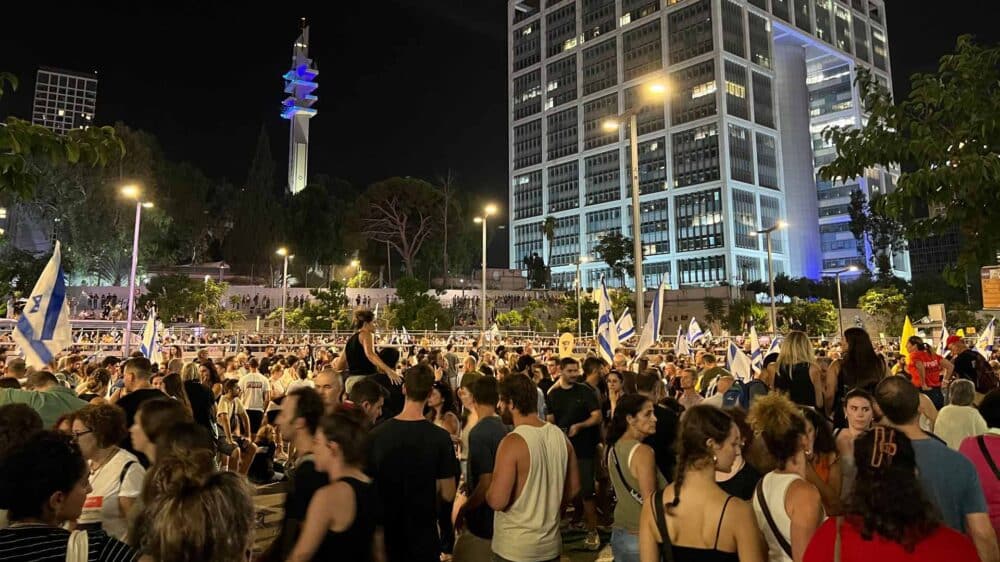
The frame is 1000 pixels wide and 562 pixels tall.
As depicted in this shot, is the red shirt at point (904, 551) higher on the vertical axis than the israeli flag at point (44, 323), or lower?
lower

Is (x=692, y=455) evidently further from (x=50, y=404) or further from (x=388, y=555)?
(x=50, y=404)

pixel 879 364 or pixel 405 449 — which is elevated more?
pixel 879 364

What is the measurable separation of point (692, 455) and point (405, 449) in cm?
181

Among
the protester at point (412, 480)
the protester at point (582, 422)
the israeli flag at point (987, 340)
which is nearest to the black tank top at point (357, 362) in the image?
Answer: the protester at point (582, 422)

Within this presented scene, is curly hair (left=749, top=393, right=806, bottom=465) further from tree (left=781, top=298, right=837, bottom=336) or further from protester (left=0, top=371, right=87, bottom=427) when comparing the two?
tree (left=781, top=298, right=837, bottom=336)

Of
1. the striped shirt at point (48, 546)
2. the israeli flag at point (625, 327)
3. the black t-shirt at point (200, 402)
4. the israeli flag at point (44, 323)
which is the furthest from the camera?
the israeli flag at point (625, 327)

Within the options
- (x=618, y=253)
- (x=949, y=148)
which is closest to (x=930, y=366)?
(x=949, y=148)

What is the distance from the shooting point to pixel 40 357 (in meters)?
7.60

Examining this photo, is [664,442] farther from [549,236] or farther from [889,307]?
[549,236]

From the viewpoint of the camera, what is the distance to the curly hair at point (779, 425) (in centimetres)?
312

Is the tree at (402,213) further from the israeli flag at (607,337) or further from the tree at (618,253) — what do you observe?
the israeli flag at (607,337)

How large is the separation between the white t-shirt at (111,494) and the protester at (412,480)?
1384 millimetres

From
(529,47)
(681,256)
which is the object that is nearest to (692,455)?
(681,256)

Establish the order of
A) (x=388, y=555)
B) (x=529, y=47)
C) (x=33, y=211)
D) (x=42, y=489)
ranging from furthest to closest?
(x=529, y=47) < (x=33, y=211) < (x=388, y=555) < (x=42, y=489)
